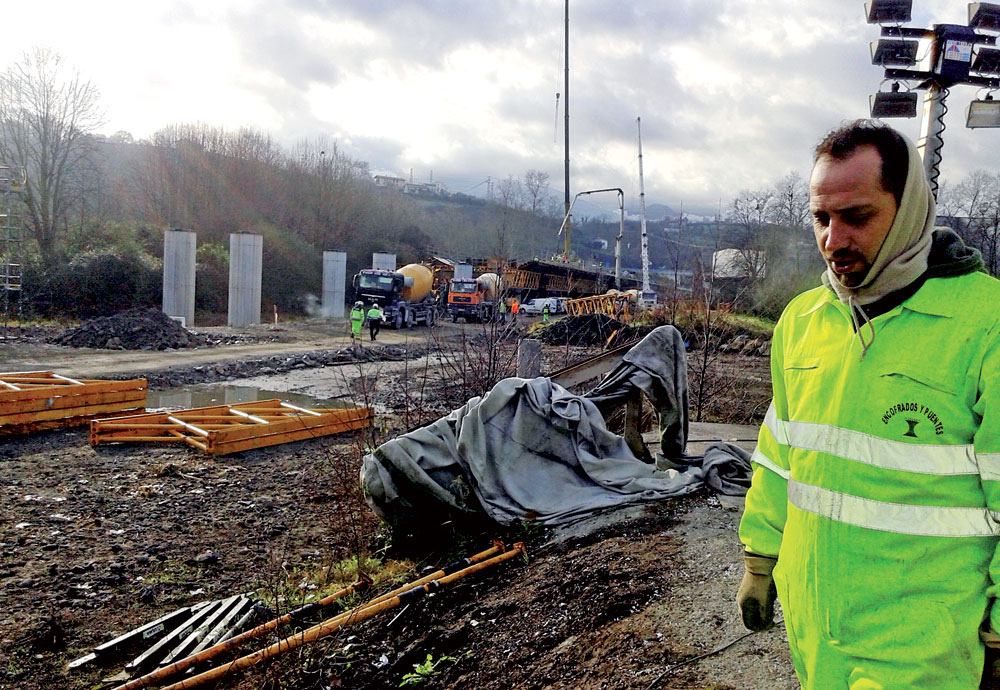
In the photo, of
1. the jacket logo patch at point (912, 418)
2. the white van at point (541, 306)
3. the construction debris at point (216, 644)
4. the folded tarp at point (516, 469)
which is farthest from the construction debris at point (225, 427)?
the white van at point (541, 306)

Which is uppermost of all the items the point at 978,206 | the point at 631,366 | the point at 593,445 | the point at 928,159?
the point at 978,206

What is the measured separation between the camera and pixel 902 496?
1726 mm

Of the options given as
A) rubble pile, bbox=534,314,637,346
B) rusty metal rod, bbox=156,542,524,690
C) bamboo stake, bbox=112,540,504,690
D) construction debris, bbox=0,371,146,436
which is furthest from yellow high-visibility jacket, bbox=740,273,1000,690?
rubble pile, bbox=534,314,637,346

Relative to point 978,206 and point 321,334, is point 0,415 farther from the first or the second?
point 978,206

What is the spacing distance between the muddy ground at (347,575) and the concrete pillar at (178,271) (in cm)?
2053

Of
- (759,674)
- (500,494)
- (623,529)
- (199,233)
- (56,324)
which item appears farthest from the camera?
(199,233)

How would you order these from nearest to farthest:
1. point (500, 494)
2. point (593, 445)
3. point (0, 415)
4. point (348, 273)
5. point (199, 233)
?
point (500, 494), point (593, 445), point (0, 415), point (199, 233), point (348, 273)

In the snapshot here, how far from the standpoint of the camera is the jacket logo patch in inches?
66.9

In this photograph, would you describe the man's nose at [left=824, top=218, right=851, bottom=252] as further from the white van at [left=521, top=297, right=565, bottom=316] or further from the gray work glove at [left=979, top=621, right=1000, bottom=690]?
the white van at [left=521, top=297, right=565, bottom=316]

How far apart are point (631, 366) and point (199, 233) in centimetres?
4345

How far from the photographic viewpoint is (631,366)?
6.74 metres

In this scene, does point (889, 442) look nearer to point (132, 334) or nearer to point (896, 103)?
point (896, 103)

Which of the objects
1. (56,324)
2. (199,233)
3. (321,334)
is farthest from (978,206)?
(199,233)

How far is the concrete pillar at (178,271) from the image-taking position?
29.1 m
